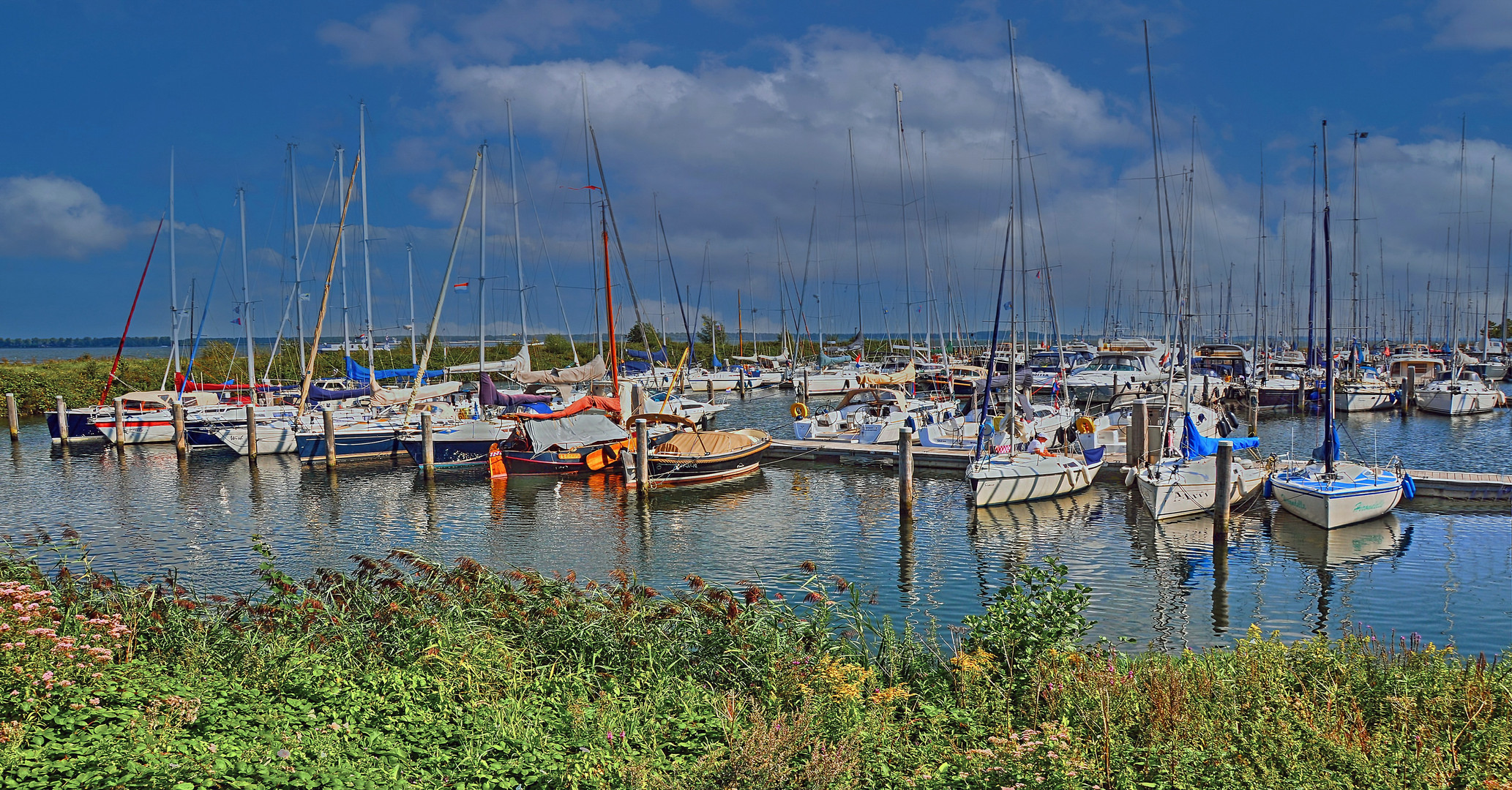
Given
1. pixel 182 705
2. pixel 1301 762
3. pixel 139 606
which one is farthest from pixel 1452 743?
pixel 139 606

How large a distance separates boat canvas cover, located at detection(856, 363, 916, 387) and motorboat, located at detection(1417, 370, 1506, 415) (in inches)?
1141

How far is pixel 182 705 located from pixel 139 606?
12.8 ft

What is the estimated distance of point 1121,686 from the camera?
8414 millimetres

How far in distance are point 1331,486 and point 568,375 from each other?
97.6 ft

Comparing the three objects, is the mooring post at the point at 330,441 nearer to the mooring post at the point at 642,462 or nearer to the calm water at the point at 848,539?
the calm water at the point at 848,539

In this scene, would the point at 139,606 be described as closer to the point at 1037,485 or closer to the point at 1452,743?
the point at 1452,743

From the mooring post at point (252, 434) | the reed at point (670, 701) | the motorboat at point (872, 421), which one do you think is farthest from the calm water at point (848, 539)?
the reed at point (670, 701)

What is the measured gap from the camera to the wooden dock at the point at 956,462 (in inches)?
969

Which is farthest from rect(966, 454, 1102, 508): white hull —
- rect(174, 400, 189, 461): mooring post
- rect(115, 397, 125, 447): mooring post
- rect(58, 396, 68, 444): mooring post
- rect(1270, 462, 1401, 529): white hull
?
rect(58, 396, 68, 444): mooring post

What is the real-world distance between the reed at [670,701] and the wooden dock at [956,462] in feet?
60.7

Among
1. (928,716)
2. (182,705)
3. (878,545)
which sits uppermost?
(182,705)

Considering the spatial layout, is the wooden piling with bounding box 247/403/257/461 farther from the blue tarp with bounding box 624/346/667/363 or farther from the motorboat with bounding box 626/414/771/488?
the blue tarp with bounding box 624/346/667/363

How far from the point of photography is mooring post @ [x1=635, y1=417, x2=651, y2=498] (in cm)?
2798

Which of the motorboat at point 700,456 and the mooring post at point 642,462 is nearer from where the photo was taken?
the mooring post at point 642,462
